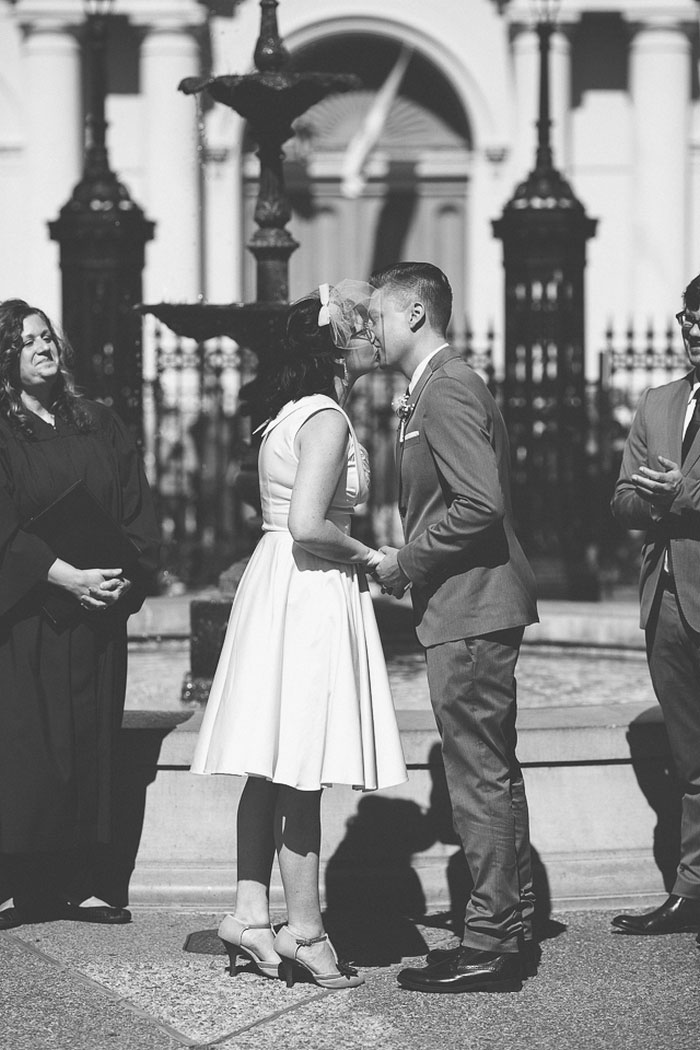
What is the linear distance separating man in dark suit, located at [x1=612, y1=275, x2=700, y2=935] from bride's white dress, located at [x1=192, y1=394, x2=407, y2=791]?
992mm

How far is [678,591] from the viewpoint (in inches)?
195

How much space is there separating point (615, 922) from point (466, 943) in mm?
733

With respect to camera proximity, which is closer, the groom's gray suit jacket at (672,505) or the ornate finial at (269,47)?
the groom's gray suit jacket at (672,505)

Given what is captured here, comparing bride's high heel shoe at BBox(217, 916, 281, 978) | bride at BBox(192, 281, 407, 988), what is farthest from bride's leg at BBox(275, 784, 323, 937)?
bride's high heel shoe at BBox(217, 916, 281, 978)

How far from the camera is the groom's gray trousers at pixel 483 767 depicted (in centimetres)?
445

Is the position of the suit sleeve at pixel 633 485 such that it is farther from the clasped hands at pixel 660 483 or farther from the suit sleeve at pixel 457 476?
the suit sleeve at pixel 457 476

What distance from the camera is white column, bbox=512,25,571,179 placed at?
18609 mm

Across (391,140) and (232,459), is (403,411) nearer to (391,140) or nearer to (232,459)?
(232,459)

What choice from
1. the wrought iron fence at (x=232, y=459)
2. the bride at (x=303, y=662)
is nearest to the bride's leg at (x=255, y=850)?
the bride at (x=303, y=662)

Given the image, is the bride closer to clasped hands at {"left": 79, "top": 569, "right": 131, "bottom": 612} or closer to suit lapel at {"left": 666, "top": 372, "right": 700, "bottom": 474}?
clasped hands at {"left": 79, "top": 569, "right": 131, "bottom": 612}

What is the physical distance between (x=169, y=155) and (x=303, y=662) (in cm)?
1499

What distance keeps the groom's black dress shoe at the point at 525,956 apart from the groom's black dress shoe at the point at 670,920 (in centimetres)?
33

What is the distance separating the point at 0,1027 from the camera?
423 cm

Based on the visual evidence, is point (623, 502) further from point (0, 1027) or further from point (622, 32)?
point (622, 32)
